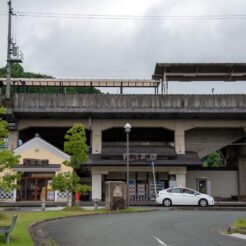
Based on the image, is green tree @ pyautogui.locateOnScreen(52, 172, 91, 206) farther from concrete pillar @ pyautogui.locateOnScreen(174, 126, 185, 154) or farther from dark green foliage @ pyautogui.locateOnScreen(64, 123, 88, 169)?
concrete pillar @ pyautogui.locateOnScreen(174, 126, 185, 154)

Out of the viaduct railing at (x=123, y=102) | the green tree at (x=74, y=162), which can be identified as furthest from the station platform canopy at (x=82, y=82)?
the green tree at (x=74, y=162)

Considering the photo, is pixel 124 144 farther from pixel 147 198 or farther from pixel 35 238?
pixel 35 238

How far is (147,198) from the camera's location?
43250mm

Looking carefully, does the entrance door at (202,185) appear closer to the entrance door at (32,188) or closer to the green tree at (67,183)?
the entrance door at (32,188)

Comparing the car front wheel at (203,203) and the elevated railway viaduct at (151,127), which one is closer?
the car front wheel at (203,203)

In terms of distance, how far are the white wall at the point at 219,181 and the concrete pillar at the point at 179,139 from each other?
3195 millimetres

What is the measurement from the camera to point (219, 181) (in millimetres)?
48188

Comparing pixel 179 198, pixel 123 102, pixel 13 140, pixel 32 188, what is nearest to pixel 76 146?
pixel 179 198

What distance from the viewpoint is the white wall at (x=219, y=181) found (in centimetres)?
4784

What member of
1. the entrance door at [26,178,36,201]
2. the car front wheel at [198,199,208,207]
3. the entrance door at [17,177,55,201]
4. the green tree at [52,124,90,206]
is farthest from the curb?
the entrance door at [26,178,36,201]

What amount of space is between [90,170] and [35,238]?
103 ft

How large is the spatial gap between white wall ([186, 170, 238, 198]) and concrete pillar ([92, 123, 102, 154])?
9236 millimetres

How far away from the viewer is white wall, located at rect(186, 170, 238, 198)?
47.8 metres

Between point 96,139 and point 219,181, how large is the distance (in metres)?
12.8
